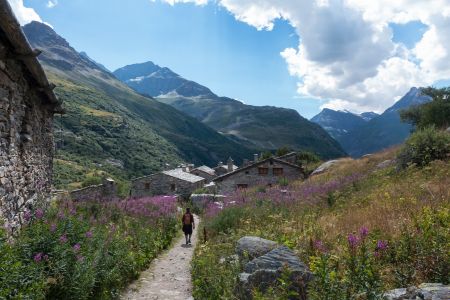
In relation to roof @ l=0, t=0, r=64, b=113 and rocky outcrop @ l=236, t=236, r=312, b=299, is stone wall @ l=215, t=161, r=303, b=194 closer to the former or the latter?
roof @ l=0, t=0, r=64, b=113

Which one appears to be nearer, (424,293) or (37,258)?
(424,293)

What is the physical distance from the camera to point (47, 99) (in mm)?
12398

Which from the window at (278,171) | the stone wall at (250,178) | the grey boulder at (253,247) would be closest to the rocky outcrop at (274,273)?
the grey boulder at (253,247)

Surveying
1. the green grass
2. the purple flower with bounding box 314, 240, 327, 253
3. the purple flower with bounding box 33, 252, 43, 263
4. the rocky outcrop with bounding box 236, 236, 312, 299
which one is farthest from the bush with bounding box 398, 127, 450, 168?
the purple flower with bounding box 33, 252, 43, 263

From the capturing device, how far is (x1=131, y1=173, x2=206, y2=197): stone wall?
161ft

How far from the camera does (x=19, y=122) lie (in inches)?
352

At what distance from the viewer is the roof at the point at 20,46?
6.55m

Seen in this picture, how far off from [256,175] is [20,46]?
3736cm

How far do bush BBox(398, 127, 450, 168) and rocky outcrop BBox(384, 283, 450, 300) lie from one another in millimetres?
11975

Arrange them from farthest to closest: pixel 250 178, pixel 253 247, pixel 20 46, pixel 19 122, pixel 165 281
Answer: pixel 250 178 < pixel 165 281 < pixel 19 122 < pixel 253 247 < pixel 20 46

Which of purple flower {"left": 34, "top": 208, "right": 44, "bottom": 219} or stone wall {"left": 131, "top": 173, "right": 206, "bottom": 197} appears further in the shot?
stone wall {"left": 131, "top": 173, "right": 206, "bottom": 197}

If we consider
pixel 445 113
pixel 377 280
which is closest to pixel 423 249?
pixel 377 280

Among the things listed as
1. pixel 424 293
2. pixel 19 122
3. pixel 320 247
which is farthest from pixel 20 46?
pixel 424 293

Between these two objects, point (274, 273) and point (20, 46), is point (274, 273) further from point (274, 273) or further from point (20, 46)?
point (20, 46)
